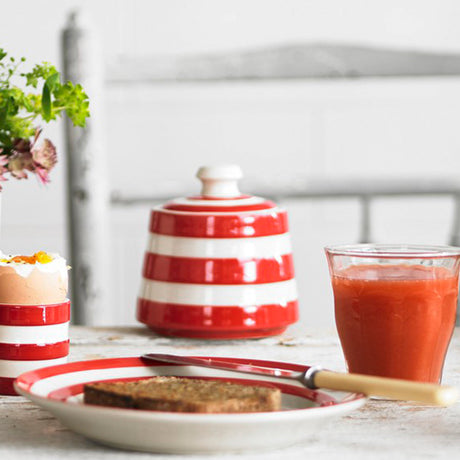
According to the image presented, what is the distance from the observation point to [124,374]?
732mm

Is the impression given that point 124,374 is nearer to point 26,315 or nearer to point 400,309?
point 26,315

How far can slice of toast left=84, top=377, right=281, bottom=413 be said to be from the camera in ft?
1.94

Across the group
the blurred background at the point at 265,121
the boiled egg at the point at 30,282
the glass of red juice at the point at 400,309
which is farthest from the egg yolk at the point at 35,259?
the blurred background at the point at 265,121

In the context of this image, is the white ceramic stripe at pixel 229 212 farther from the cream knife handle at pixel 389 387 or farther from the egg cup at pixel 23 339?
the cream knife handle at pixel 389 387

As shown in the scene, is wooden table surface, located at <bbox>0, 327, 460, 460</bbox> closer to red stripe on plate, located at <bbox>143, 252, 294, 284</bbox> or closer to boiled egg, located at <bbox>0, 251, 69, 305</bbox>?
boiled egg, located at <bbox>0, 251, 69, 305</bbox>

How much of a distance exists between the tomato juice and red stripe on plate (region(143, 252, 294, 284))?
0.29 m

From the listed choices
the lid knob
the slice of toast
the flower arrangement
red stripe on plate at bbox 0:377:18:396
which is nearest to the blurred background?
the lid knob

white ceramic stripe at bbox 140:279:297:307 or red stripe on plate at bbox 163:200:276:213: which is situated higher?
red stripe on plate at bbox 163:200:276:213

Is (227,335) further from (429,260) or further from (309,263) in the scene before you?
(309,263)

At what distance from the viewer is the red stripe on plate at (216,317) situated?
3.46 feet

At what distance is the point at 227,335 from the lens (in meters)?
1.07

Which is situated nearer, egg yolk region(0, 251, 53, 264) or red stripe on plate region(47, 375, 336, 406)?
red stripe on plate region(47, 375, 336, 406)

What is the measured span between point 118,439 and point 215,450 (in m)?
0.06

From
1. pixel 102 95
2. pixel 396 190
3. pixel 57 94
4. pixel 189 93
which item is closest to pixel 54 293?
pixel 57 94
